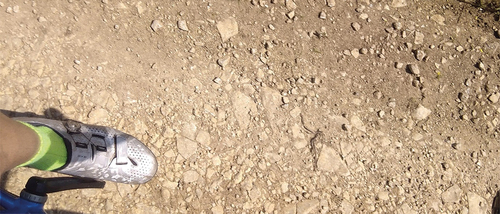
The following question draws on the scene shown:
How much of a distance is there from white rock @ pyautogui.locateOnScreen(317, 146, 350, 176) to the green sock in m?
1.37

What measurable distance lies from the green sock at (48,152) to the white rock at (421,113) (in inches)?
77.1

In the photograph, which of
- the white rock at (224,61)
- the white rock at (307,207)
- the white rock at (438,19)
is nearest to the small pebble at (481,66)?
the white rock at (438,19)

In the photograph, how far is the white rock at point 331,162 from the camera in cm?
259

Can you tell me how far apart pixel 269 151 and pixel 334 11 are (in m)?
0.96

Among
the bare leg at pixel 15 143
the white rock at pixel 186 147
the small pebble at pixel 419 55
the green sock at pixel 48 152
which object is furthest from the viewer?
the small pebble at pixel 419 55

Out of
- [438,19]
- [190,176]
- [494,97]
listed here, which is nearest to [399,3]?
[438,19]

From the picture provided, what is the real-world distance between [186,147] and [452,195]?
61.3 inches

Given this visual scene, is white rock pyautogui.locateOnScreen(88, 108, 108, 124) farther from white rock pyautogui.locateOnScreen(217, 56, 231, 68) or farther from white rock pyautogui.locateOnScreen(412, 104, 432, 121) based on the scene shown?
white rock pyautogui.locateOnScreen(412, 104, 432, 121)

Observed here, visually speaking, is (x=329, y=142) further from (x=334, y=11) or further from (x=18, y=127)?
(x=18, y=127)

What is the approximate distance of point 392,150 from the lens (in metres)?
2.64

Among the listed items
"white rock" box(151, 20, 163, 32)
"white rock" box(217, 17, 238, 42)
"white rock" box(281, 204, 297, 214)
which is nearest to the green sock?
"white rock" box(151, 20, 163, 32)

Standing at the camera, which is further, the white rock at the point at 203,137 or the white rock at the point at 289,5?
the white rock at the point at 289,5

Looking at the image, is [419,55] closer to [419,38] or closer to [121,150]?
[419,38]

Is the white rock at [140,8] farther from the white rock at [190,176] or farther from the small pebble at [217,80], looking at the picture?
the white rock at [190,176]
